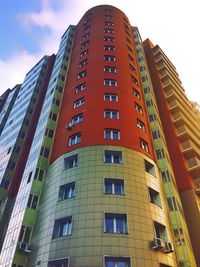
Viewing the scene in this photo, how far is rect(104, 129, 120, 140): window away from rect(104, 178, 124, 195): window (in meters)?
6.07

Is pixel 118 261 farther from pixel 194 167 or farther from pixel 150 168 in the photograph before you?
pixel 194 167

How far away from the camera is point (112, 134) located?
3366 centimetres

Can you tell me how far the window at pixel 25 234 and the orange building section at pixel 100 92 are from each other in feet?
31.0

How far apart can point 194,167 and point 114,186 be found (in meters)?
14.7

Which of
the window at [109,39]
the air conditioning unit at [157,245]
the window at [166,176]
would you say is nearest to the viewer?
the air conditioning unit at [157,245]

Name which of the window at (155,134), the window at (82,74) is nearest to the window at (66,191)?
the window at (155,134)

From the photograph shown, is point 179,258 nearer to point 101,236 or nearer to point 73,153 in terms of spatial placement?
point 101,236

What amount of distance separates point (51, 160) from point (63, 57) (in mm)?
27918

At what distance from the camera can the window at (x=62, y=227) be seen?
25.9 metres

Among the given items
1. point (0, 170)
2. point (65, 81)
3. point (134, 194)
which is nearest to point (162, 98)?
point (65, 81)

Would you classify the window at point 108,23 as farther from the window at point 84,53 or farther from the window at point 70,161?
the window at point 70,161

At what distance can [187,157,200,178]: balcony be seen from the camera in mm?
37588

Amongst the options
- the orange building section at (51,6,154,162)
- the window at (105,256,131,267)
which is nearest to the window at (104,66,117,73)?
the orange building section at (51,6,154,162)

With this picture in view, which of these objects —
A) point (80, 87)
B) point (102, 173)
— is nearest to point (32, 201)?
point (102, 173)
